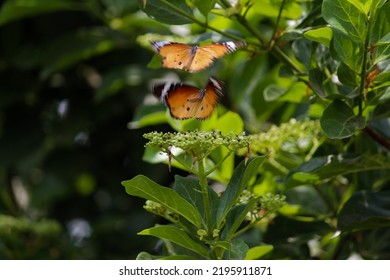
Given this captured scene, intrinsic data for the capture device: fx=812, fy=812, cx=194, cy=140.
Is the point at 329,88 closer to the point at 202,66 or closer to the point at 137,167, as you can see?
the point at 202,66

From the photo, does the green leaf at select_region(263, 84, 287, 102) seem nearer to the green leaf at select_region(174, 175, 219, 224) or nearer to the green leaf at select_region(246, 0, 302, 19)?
the green leaf at select_region(246, 0, 302, 19)

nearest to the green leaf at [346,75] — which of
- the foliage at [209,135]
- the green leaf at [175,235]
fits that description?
the foliage at [209,135]

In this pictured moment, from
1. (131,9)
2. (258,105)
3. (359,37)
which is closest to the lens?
(359,37)

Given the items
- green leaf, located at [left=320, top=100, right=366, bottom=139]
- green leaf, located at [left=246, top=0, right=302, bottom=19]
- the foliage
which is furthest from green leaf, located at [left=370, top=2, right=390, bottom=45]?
green leaf, located at [left=246, top=0, right=302, bottom=19]

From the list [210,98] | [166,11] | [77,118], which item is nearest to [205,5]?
[166,11]

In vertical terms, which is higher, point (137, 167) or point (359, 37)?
point (137, 167)

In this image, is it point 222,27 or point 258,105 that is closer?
point 222,27

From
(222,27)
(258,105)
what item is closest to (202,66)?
(222,27)
